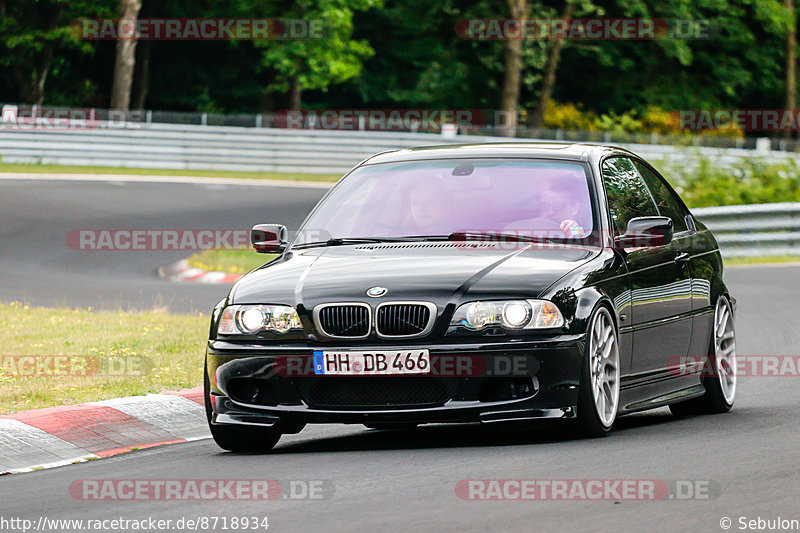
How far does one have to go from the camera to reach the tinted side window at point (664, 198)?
9.38 meters

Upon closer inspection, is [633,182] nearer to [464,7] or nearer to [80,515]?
[80,515]

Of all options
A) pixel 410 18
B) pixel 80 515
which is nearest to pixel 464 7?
pixel 410 18

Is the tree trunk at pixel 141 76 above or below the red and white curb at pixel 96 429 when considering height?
above

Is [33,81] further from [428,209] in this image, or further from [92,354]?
[428,209]

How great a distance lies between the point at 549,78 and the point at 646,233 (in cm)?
4454

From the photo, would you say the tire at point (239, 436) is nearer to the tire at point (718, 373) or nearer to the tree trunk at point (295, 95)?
the tire at point (718, 373)

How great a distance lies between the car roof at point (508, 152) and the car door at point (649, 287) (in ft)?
0.45

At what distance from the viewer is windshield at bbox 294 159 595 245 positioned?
27.3 feet

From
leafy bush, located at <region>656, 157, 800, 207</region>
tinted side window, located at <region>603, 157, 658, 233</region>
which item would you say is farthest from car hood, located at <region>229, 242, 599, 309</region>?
leafy bush, located at <region>656, 157, 800, 207</region>

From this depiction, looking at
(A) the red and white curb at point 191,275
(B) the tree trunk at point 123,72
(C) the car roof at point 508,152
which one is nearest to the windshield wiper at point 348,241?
(C) the car roof at point 508,152

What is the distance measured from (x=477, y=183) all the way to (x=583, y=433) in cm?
162

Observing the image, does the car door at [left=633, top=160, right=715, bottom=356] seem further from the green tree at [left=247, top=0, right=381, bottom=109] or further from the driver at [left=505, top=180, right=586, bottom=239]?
the green tree at [left=247, top=0, right=381, bottom=109]

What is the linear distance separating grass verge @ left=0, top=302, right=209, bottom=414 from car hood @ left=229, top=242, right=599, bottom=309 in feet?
6.37

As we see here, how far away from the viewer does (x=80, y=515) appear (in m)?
6.05
